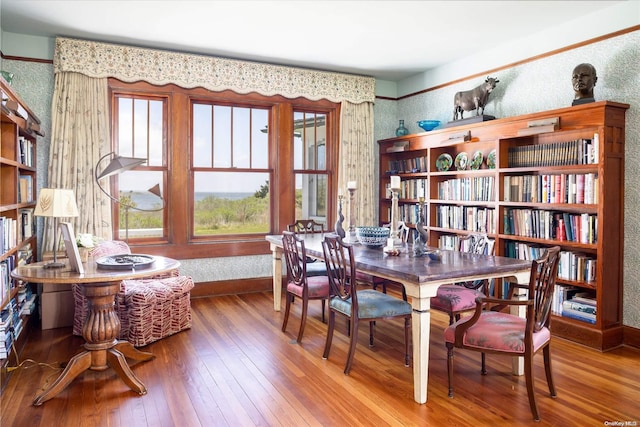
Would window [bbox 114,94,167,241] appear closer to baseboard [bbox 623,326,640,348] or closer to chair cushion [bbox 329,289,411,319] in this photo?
chair cushion [bbox 329,289,411,319]

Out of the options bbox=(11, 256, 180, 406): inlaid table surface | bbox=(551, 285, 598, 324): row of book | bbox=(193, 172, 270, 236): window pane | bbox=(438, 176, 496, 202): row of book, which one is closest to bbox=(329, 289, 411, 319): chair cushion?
bbox=(11, 256, 180, 406): inlaid table surface

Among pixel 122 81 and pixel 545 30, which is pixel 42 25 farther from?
pixel 545 30

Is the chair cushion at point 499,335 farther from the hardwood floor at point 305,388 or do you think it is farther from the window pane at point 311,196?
the window pane at point 311,196

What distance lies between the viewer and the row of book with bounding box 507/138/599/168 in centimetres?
381

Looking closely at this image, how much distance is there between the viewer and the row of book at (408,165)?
5727mm

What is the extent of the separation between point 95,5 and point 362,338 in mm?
3590

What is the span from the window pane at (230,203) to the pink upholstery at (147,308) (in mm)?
1546

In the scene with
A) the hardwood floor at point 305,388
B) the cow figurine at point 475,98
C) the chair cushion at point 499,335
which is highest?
the cow figurine at point 475,98

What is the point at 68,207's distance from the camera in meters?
3.05

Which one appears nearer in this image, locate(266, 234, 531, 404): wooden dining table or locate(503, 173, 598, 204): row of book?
locate(266, 234, 531, 404): wooden dining table

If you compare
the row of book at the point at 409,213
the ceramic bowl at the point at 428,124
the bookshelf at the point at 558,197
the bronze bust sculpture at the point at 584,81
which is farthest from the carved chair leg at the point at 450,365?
the ceramic bowl at the point at 428,124

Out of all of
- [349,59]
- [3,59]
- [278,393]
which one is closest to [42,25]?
[3,59]

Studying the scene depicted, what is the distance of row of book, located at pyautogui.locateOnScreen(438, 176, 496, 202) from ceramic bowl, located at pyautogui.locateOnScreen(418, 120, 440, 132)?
70cm

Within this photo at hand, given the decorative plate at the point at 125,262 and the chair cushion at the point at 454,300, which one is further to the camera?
the chair cushion at the point at 454,300
